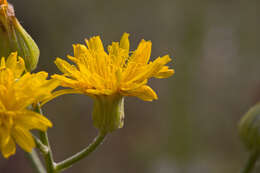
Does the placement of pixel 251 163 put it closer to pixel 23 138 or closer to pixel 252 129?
pixel 252 129

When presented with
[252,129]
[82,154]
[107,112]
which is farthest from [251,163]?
[82,154]

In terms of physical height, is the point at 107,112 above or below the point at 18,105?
below

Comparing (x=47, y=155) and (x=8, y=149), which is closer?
(x=8, y=149)

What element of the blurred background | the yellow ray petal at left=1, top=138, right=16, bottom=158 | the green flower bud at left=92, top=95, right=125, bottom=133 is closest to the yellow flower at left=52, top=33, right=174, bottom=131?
the green flower bud at left=92, top=95, right=125, bottom=133

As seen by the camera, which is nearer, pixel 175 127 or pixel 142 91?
pixel 142 91

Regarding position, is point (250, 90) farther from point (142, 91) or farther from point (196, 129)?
point (142, 91)

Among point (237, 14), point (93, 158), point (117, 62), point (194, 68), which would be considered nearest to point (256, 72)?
point (237, 14)

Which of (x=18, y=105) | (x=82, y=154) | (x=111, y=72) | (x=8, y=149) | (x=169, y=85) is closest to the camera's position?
(x=8, y=149)

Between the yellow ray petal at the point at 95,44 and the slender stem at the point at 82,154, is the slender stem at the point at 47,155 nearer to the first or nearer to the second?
the slender stem at the point at 82,154
